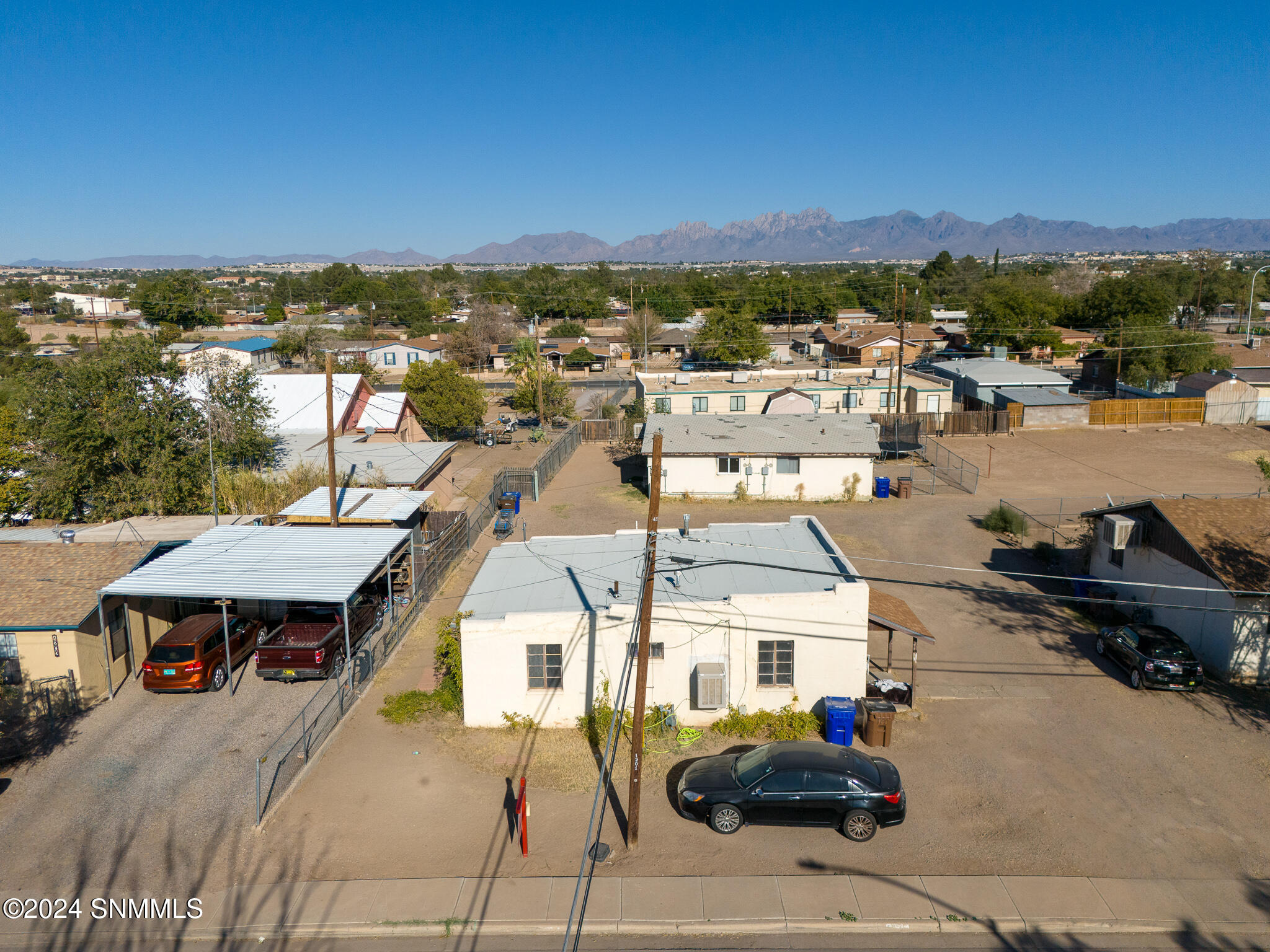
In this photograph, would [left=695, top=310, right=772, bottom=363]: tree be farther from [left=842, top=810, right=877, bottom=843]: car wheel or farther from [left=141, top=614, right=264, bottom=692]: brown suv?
[left=842, top=810, right=877, bottom=843]: car wheel

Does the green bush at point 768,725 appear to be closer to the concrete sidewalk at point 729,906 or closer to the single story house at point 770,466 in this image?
the concrete sidewalk at point 729,906

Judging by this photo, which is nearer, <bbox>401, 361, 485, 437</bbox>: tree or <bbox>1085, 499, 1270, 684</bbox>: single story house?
<bbox>1085, 499, 1270, 684</bbox>: single story house

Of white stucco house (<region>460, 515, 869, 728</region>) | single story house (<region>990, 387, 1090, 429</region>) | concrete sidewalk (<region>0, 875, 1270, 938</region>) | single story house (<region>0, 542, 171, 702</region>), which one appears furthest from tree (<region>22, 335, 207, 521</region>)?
single story house (<region>990, 387, 1090, 429</region>)

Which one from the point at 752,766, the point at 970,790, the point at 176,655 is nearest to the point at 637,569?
the point at 752,766

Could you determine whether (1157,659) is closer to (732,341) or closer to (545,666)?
(545,666)

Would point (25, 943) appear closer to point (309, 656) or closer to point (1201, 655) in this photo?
point (309, 656)
